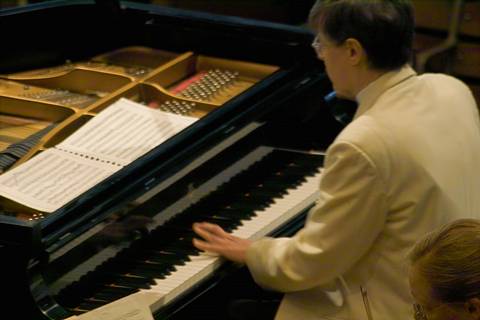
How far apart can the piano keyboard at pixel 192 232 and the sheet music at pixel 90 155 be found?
0.24 m

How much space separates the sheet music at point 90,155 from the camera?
2.54 metres

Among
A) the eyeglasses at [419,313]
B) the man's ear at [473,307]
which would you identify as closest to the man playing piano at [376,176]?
the eyeglasses at [419,313]

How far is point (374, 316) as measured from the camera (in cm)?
245

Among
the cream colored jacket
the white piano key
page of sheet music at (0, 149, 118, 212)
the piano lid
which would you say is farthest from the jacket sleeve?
page of sheet music at (0, 149, 118, 212)

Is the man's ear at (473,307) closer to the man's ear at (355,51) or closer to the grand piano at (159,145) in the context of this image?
the man's ear at (355,51)

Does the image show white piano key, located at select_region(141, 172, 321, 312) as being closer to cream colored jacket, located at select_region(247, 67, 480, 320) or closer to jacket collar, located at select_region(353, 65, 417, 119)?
cream colored jacket, located at select_region(247, 67, 480, 320)

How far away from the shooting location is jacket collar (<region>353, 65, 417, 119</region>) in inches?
93.9

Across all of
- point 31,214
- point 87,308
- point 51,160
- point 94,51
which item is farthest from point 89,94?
point 87,308

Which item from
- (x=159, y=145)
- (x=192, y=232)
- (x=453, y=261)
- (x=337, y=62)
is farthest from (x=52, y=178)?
(x=453, y=261)

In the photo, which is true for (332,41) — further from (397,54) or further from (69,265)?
(69,265)

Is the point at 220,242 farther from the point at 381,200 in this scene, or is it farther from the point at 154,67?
the point at 154,67

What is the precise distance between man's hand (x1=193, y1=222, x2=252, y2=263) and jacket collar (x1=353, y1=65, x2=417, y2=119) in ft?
1.75

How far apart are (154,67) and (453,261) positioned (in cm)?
208

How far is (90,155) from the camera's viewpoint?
2781 millimetres
